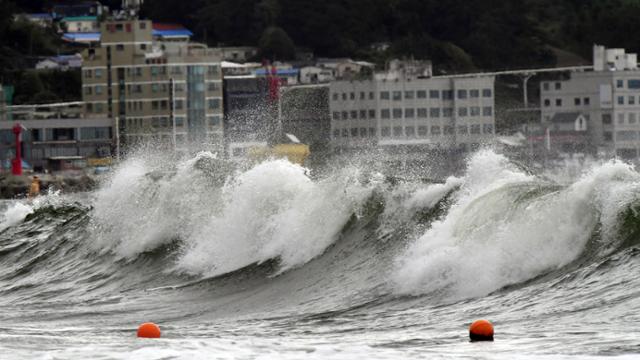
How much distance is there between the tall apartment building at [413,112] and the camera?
396 ft

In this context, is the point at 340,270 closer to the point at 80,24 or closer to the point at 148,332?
the point at 148,332

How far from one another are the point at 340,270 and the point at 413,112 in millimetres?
98323

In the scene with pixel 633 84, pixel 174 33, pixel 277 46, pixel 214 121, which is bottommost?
pixel 214 121

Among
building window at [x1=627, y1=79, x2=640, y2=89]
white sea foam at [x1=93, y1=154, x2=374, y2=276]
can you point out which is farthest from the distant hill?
white sea foam at [x1=93, y1=154, x2=374, y2=276]

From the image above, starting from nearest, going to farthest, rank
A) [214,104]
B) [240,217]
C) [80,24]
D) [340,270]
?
[340,270] → [240,217] → [214,104] → [80,24]

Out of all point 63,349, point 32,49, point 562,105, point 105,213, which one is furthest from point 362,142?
point 63,349

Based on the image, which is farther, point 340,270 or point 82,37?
point 82,37

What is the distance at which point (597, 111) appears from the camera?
124 meters

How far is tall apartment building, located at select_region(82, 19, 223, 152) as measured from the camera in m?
131

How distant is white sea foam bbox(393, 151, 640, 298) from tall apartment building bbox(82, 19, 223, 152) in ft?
344

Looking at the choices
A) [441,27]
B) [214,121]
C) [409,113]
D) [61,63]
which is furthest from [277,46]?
[409,113]

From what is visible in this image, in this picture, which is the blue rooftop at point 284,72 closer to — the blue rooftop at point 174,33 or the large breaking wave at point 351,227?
the blue rooftop at point 174,33

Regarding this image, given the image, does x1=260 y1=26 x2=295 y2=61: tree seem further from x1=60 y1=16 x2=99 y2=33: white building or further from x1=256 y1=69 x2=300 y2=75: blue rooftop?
x1=60 y1=16 x2=99 y2=33: white building

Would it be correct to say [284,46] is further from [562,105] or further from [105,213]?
[105,213]
